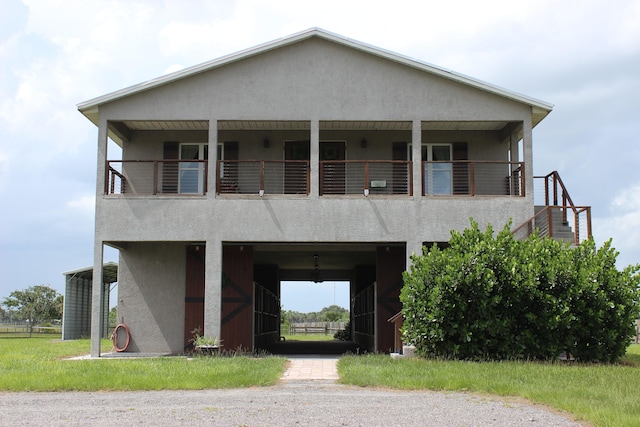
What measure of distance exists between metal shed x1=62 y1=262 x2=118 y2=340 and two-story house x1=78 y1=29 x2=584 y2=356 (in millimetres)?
9830

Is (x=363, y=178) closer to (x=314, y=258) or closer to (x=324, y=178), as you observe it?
(x=324, y=178)

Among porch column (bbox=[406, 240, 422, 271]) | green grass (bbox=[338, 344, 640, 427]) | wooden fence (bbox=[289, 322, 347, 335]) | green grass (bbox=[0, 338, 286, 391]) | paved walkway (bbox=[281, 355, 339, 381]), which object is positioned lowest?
wooden fence (bbox=[289, 322, 347, 335])

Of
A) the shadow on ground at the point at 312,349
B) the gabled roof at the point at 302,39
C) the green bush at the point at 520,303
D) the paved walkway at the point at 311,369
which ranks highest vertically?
the gabled roof at the point at 302,39

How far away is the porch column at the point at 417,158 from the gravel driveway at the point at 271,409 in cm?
786

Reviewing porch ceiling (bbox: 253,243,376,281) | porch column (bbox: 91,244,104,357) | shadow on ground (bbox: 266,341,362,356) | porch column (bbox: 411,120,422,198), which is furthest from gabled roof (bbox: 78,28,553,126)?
shadow on ground (bbox: 266,341,362,356)

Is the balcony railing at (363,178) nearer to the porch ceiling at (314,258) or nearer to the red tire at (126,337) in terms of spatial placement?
the porch ceiling at (314,258)

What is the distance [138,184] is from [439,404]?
42.3ft

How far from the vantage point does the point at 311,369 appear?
590 inches

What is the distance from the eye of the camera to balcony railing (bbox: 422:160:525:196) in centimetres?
1978

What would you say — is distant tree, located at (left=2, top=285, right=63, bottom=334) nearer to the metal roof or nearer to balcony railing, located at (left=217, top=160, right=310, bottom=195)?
the metal roof

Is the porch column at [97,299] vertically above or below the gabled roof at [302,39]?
below

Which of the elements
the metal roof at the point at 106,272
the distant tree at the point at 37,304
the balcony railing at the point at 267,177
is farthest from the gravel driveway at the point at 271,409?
the distant tree at the point at 37,304

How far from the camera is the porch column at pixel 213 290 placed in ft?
59.1

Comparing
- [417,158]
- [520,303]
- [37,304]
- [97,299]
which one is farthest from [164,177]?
[37,304]
